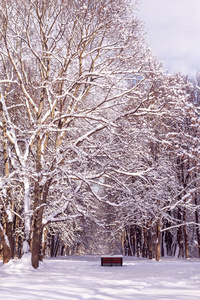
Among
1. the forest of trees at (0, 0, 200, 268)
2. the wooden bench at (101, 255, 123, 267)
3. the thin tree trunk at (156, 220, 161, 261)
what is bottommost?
the wooden bench at (101, 255, 123, 267)

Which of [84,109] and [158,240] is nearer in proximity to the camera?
[84,109]

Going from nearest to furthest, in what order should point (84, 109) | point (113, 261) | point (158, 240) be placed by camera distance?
point (84, 109) → point (113, 261) → point (158, 240)

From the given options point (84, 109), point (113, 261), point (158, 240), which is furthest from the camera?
point (158, 240)

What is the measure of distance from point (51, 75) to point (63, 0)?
360 cm

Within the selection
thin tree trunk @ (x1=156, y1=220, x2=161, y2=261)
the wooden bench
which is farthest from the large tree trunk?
thin tree trunk @ (x1=156, y1=220, x2=161, y2=261)

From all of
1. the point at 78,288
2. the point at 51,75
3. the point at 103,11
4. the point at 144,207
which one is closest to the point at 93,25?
the point at 103,11

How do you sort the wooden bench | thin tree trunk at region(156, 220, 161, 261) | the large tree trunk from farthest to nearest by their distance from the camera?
thin tree trunk at region(156, 220, 161, 261)
the wooden bench
the large tree trunk

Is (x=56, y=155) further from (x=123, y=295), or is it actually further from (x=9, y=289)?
(x=123, y=295)

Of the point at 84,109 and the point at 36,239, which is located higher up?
the point at 84,109

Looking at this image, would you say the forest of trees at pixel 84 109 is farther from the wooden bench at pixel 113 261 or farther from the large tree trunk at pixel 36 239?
the wooden bench at pixel 113 261

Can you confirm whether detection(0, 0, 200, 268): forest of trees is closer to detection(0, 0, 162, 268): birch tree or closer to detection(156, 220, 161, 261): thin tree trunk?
detection(0, 0, 162, 268): birch tree

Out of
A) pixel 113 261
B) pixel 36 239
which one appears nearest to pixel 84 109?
pixel 36 239

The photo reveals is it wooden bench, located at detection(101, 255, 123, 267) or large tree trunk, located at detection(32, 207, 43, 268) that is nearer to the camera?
large tree trunk, located at detection(32, 207, 43, 268)

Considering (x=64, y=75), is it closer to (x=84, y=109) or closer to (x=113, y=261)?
(x=84, y=109)
